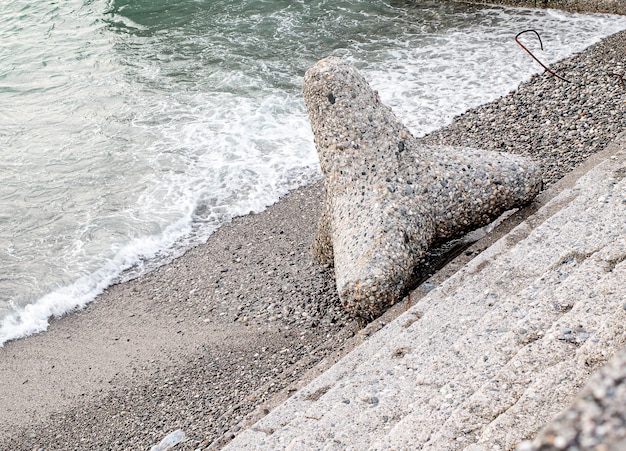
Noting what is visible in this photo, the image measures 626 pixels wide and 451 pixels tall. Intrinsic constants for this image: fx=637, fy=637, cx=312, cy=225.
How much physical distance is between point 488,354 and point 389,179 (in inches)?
74.9

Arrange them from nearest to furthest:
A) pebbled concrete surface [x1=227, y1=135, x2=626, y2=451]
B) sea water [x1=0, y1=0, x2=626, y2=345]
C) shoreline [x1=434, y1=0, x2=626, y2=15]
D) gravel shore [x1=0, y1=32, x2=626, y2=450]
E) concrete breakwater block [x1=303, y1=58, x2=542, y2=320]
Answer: pebbled concrete surface [x1=227, y1=135, x2=626, y2=451] → gravel shore [x1=0, y1=32, x2=626, y2=450] → concrete breakwater block [x1=303, y1=58, x2=542, y2=320] → sea water [x1=0, y1=0, x2=626, y2=345] → shoreline [x1=434, y1=0, x2=626, y2=15]

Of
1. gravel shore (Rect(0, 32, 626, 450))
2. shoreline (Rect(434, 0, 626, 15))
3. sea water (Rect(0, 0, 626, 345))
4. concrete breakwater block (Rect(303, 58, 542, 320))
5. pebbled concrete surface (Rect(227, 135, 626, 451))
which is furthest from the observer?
shoreline (Rect(434, 0, 626, 15))

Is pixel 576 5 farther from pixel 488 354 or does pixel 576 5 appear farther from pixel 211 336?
pixel 488 354

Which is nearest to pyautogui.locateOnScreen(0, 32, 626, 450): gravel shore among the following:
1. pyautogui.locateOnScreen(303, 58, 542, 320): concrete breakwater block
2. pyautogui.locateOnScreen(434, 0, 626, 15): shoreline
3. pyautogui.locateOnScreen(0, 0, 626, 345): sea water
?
pyautogui.locateOnScreen(0, 0, 626, 345): sea water

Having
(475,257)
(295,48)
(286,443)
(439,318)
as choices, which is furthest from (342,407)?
(295,48)

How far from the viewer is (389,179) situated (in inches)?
186

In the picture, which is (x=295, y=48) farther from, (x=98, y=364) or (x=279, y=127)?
(x=98, y=364)

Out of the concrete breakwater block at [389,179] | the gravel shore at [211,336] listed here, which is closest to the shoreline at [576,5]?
the gravel shore at [211,336]

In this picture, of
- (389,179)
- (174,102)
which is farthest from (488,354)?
(174,102)

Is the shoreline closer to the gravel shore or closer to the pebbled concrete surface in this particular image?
the gravel shore

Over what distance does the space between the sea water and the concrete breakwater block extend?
8.29 feet

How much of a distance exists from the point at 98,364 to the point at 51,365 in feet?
1.54

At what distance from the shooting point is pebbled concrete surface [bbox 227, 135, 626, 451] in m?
2.66

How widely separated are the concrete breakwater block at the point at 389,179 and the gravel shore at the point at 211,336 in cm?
70
